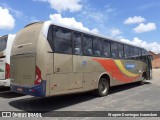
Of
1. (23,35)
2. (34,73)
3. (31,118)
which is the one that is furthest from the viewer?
(23,35)

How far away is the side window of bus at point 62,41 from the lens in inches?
333

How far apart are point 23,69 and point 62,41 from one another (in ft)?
5.79

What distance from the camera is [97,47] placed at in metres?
11.0

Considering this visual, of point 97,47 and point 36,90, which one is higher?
point 97,47

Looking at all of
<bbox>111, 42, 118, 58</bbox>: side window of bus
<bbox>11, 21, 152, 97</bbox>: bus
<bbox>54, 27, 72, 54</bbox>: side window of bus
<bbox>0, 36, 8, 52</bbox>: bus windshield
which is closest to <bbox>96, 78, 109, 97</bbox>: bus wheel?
<bbox>11, 21, 152, 97</bbox>: bus

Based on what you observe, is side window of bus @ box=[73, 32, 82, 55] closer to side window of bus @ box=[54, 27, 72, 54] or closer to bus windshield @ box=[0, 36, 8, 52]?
side window of bus @ box=[54, 27, 72, 54]

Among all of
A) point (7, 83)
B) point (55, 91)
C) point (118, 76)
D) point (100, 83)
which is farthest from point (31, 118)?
point (118, 76)

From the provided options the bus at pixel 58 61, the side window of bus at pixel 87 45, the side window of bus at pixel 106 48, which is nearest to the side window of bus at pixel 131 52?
the side window of bus at pixel 106 48

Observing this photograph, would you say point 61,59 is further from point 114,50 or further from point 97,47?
point 114,50

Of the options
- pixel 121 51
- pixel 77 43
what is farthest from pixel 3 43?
pixel 121 51

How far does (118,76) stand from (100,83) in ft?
6.98

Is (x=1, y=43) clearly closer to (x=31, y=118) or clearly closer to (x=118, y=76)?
(x=31, y=118)

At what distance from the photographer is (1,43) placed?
1160cm

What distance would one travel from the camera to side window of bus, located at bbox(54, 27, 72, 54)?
8.46 meters
